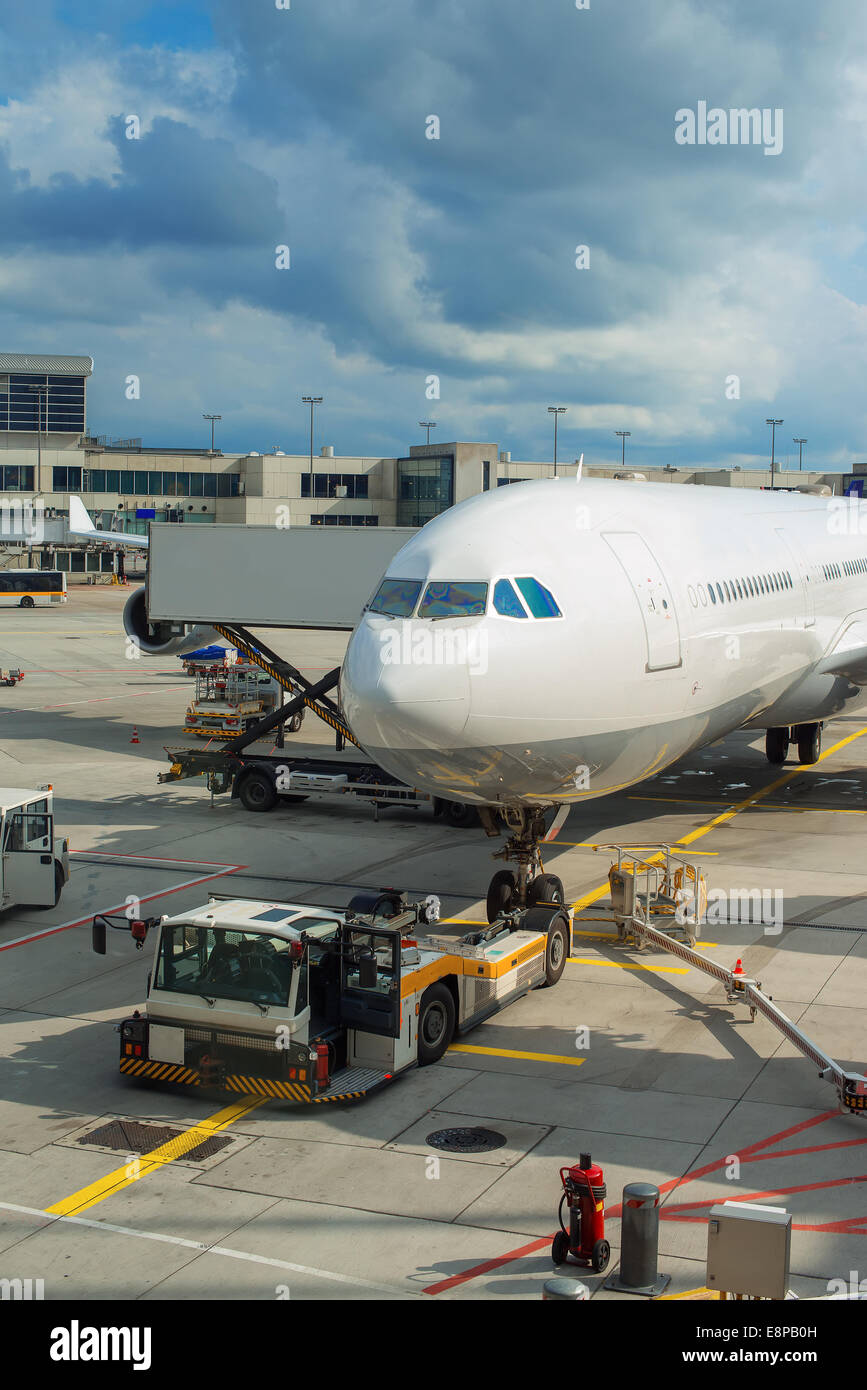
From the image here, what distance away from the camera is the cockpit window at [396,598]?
15.2 meters

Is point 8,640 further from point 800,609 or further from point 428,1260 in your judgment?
point 428,1260

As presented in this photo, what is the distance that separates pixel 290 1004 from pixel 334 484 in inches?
4132

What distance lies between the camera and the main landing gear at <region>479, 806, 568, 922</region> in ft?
57.3

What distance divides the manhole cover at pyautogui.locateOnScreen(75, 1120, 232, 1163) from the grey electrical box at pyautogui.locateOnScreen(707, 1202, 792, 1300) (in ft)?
17.5

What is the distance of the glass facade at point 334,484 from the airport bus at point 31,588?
98.3 feet

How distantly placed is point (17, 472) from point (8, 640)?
57911 millimetres

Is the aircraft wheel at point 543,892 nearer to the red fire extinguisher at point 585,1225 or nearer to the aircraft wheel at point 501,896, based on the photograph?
the aircraft wheel at point 501,896

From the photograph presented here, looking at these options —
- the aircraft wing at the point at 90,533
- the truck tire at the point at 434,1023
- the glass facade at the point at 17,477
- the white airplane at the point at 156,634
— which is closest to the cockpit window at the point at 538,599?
the truck tire at the point at 434,1023

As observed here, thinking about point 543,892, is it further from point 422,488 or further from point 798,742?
point 422,488

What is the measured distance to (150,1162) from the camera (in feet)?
41.4

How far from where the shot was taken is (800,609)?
80.7 ft

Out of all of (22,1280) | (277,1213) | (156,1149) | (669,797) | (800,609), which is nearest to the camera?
(22,1280)

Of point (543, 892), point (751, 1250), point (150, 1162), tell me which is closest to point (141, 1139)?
point (150, 1162)

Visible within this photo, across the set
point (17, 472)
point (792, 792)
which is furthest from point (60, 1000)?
point (17, 472)
